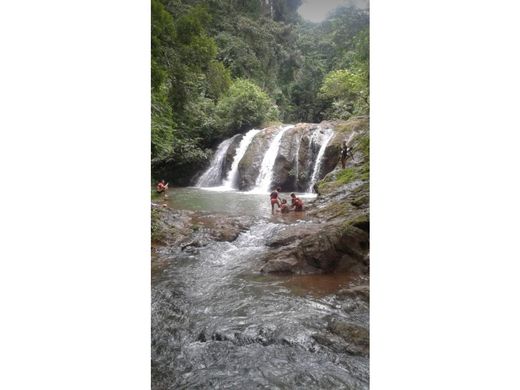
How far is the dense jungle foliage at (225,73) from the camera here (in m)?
2.52

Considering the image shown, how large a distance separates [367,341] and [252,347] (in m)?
0.66

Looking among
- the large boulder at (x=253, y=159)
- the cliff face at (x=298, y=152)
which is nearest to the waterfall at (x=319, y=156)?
the cliff face at (x=298, y=152)

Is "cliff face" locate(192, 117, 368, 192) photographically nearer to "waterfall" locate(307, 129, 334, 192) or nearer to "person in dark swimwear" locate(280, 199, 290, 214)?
"waterfall" locate(307, 129, 334, 192)

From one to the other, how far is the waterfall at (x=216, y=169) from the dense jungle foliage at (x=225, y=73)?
0.21 ft

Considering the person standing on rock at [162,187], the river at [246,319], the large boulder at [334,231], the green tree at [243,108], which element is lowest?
the river at [246,319]

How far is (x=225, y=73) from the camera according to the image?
264 cm

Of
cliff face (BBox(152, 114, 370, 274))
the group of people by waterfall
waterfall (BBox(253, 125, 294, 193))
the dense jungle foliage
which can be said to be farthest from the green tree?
the group of people by waterfall

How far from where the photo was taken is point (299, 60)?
2535 mm

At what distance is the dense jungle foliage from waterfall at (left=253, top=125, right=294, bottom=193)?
0.40 feet

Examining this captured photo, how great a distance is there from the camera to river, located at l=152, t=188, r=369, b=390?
2135 millimetres

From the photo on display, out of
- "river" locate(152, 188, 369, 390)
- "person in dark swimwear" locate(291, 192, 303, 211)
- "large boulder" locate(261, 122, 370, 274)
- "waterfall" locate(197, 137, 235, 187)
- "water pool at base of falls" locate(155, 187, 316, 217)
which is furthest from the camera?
"waterfall" locate(197, 137, 235, 187)

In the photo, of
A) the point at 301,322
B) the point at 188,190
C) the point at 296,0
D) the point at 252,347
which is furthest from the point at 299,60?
the point at 252,347

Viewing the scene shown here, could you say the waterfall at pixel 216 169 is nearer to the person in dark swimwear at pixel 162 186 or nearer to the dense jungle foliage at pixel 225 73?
the dense jungle foliage at pixel 225 73
